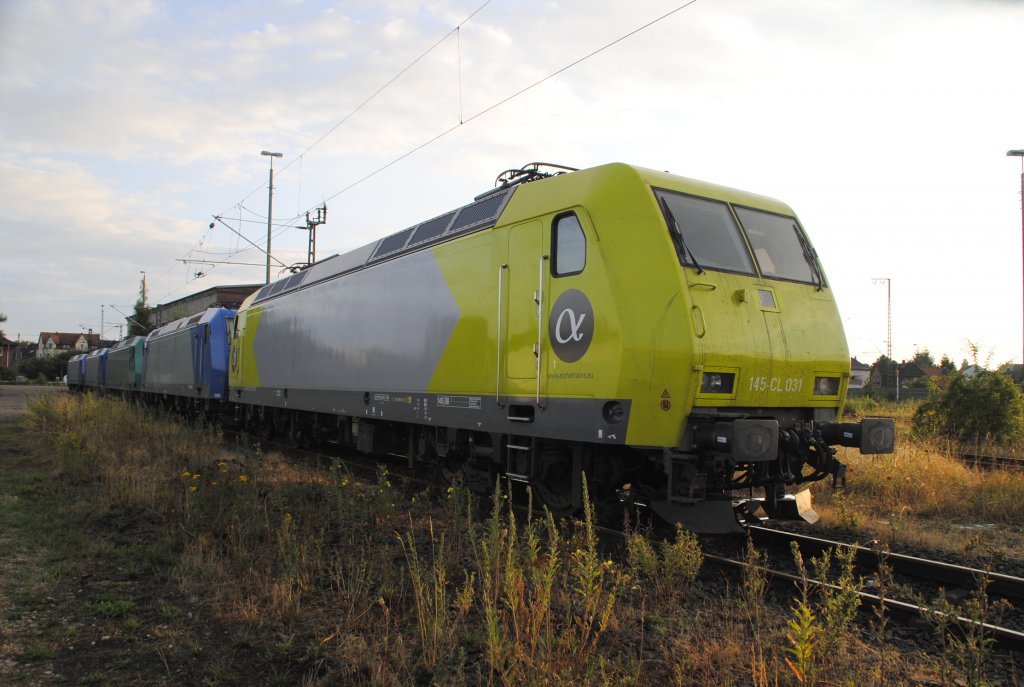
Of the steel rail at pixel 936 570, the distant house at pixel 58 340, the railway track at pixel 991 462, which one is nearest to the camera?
the steel rail at pixel 936 570

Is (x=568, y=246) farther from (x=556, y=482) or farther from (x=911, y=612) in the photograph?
(x=911, y=612)

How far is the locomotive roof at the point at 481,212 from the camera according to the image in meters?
6.73

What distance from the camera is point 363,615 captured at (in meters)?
4.72

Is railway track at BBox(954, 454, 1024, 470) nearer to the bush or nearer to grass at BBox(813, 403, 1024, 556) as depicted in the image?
grass at BBox(813, 403, 1024, 556)

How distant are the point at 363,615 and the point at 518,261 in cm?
387

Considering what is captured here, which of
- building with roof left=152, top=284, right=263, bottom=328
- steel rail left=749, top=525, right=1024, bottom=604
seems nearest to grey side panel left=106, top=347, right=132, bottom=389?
building with roof left=152, top=284, right=263, bottom=328

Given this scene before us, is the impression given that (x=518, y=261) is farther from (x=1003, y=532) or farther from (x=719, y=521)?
(x=1003, y=532)

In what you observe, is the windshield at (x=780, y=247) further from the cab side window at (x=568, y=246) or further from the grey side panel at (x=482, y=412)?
the grey side panel at (x=482, y=412)

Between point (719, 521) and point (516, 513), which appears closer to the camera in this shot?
point (719, 521)

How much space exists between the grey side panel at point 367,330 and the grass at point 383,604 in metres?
1.99

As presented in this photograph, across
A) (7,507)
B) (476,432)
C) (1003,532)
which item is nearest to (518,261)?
(476,432)

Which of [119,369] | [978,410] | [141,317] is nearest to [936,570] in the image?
[978,410]

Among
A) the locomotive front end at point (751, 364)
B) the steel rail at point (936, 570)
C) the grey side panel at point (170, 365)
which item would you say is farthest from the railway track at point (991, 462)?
the grey side panel at point (170, 365)

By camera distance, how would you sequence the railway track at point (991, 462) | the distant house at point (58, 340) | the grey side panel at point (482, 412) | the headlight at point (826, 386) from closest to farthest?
the grey side panel at point (482, 412), the headlight at point (826, 386), the railway track at point (991, 462), the distant house at point (58, 340)
